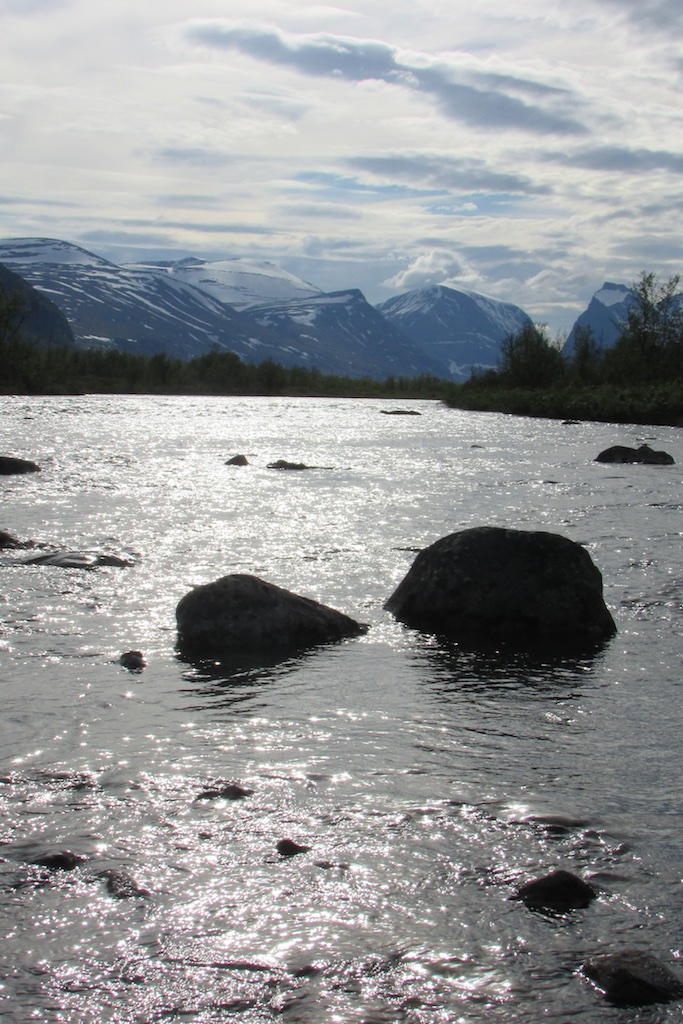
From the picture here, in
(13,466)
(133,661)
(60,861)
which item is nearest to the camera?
(60,861)

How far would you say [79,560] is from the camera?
17062mm

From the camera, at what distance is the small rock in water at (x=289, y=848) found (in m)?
6.68

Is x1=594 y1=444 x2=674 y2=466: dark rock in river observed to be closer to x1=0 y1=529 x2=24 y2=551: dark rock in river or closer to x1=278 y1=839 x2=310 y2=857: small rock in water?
x1=0 y1=529 x2=24 y2=551: dark rock in river

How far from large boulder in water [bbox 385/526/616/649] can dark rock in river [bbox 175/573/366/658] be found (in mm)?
1595

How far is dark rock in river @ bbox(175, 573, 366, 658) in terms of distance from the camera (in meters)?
11.9

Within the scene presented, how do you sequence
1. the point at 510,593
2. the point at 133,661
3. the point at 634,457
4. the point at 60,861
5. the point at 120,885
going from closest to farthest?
the point at 120,885 < the point at 60,861 < the point at 133,661 < the point at 510,593 < the point at 634,457

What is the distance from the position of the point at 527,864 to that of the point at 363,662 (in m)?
5.01

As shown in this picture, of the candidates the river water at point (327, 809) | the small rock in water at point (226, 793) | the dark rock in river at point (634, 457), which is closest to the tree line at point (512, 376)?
the dark rock in river at point (634, 457)

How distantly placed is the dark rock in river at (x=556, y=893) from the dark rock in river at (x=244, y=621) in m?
6.05

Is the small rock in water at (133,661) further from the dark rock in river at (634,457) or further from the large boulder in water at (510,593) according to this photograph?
the dark rock in river at (634,457)

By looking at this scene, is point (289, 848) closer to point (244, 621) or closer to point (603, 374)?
point (244, 621)

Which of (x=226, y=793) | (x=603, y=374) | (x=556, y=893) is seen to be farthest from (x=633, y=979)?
(x=603, y=374)

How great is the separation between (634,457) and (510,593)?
27569 millimetres

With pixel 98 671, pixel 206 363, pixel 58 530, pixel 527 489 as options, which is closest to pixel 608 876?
pixel 98 671
